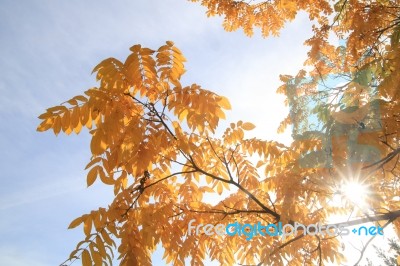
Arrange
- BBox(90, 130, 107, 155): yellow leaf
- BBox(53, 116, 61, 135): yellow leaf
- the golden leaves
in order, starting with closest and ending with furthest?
1. BBox(90, 130, 107, 155): yellow leaf
2. BBox(53, 116, 61, 135): yellow leaf
3. the golden leaves

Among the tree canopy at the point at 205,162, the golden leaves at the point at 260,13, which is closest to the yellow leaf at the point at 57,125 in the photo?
the tree canopy at the point at 205,162

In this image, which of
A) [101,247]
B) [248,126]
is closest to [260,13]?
[248,126]

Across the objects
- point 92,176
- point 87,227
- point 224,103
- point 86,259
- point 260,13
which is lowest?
point 86,259

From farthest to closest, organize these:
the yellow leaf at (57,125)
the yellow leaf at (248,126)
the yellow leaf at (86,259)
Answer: the yellow leaf at (248,126) < the yellow leaf at (57,125) < the yellow leaf at (86,259)

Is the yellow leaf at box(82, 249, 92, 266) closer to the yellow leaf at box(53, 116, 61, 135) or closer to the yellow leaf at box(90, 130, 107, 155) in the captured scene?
the yellow leaf at box(90, 130, 107, 155)

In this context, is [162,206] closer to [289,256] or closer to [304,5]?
[289,256]

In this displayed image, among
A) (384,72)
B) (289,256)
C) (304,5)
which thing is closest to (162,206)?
(289,256)

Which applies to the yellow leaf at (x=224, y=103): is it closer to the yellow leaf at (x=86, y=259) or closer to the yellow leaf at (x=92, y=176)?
the yellow leaf at (x=92, y=176)

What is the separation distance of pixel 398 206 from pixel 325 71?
16.2ft

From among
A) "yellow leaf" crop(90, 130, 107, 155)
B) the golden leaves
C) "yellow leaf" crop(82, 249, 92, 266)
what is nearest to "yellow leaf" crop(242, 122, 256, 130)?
"yellow leaf" crop(90, 130, 107, 155)

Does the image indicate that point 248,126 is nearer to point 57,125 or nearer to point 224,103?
point 224,103

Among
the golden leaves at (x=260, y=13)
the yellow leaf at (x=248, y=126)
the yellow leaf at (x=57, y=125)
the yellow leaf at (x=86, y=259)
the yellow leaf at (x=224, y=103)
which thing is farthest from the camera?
the golden leaves at (x=260, y=13)

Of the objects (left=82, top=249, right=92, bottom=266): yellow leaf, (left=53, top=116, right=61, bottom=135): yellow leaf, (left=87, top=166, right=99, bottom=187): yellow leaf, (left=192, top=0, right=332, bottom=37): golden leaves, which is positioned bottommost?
(left=82, top=249, right=92, bottom=266): yellow leaf

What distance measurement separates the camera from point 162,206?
3.35 meters
